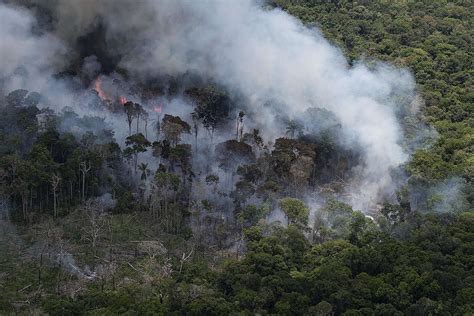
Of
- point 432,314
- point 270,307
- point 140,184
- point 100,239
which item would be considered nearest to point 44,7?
point 140,184

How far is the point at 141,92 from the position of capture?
3194 inches

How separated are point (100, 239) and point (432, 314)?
80.1 feet

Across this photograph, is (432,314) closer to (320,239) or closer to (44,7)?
(320,239)

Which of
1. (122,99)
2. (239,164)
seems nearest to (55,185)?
(239,164)

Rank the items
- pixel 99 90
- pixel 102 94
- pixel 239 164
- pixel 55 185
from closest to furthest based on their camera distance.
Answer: pixel 55 185, pixel 239 164, pixel 102 94, pixel 99 90

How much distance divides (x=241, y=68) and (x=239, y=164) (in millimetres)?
16157

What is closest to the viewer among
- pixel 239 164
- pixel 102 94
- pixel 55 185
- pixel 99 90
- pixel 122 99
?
pixel 55 185

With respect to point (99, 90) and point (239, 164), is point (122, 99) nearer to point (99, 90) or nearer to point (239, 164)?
point (99, 90)

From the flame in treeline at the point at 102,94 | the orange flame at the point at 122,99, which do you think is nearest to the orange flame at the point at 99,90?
the flame in treeline at the point at 102,94

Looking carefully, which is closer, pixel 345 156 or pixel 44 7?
pixel 345 156

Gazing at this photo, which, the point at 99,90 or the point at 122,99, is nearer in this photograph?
the point at 122,99

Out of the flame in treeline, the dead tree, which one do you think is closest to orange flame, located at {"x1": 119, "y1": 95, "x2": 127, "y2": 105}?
the flame in treeline

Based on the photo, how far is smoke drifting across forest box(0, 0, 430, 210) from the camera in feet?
251

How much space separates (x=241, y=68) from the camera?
271 ft
